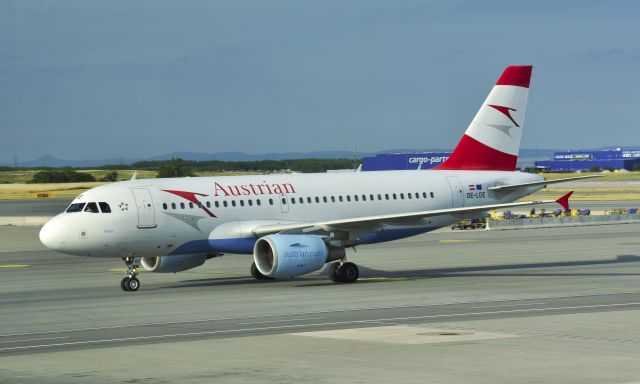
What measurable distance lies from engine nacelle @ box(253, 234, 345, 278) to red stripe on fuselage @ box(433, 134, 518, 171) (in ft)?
35.1

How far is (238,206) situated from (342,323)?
1405 centimetres

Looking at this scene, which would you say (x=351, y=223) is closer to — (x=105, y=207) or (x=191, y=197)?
(x=191, y=197)

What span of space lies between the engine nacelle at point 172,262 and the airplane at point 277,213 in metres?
0.04

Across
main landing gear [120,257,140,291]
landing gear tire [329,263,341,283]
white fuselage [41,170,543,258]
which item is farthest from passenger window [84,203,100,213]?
landing gear tire [329,263,341,283]

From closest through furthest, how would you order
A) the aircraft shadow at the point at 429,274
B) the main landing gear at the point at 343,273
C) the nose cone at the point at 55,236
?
1. the nose cone at the point at 55,236
2. the main landing gear at the point at 343,273
3. the aircraft shadow at the point at 429,274

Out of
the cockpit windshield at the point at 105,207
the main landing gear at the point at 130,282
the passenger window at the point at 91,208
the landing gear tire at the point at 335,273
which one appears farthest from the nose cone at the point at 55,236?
the landing gear tire at the point at 335,273

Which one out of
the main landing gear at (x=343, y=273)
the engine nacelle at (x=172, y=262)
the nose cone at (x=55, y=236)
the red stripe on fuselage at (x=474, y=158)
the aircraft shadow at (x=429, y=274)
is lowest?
the aircraft shadow at (x=429, y=274)

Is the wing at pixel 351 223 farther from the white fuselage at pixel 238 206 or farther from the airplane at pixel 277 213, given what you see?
the white fuselage at pixel 238 206

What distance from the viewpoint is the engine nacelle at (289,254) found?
4000cm

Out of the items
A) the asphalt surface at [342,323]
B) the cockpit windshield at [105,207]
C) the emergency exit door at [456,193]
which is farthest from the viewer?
the emergency exit door at [456,193]

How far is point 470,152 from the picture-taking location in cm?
5034

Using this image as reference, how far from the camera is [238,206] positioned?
4331 centimetres

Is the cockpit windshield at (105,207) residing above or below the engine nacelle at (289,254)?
above

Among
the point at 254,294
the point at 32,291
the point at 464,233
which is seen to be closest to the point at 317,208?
the point at 254,294
